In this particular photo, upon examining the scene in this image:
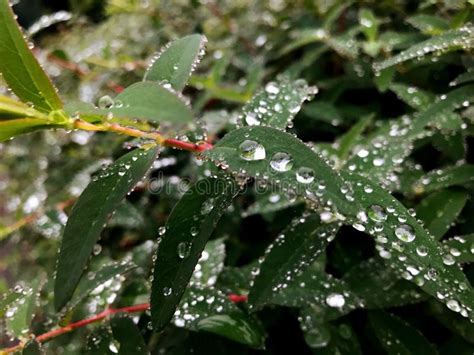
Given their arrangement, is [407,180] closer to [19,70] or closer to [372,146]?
[372,146]

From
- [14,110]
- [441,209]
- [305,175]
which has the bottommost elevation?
[441,209]

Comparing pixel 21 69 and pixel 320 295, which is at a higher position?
pixel 21 69

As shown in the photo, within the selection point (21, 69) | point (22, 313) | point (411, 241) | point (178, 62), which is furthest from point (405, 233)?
point (22, 313)

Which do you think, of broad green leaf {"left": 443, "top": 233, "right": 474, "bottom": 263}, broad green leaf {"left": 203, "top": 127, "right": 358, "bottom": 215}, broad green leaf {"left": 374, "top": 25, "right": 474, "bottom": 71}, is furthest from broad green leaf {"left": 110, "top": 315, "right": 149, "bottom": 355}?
broad green leaf {"left": 374, "top": 25, "right": 474, "bottom": 71}

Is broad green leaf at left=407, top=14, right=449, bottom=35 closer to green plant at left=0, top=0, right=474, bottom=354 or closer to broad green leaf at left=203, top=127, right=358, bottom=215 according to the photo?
green plant at left=0, top=0, right=474, bottom=354

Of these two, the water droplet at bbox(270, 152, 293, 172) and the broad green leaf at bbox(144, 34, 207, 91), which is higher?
the broad green leaf at bbox(144, 34, 207, 91)

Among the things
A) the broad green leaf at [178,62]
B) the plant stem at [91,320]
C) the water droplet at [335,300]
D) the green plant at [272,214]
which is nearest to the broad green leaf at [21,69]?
the green plant at [272,214]

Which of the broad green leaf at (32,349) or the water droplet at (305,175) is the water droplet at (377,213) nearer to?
the water droplet at (305,175)

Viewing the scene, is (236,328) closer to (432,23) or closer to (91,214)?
(91,214)
